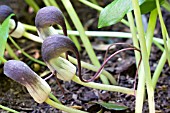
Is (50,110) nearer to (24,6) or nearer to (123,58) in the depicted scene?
(123,58)

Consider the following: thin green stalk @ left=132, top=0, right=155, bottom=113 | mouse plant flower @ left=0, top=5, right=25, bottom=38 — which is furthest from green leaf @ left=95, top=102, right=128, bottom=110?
mouse plant flower @ left=0, top=5, right=25, bottom=38

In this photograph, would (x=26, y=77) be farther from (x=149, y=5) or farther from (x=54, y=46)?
(x=149, y=5)

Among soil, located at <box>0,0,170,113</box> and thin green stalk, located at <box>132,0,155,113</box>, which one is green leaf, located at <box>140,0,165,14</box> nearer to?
thin green stalk, located at <box>132,0,155,113</box>

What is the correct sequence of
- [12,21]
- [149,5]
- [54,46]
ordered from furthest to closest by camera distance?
[12,21] < [149,5] < [54,46]

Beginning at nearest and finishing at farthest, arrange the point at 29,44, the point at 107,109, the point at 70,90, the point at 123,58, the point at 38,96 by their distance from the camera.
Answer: the point at 38,96 → the point at 107,109 → the point at 70,90 → the point at 123,58 → the point at 29,44

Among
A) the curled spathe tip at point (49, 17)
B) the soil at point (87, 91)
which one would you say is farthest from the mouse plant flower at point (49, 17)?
the soil at point (87, 91)

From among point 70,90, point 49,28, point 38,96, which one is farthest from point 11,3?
point 38,96

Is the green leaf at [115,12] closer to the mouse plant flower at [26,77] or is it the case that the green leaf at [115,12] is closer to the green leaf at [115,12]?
the green leaf at [115,12]

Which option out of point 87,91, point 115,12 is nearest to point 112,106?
point 87,91

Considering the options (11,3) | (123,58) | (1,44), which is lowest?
(123,58)
